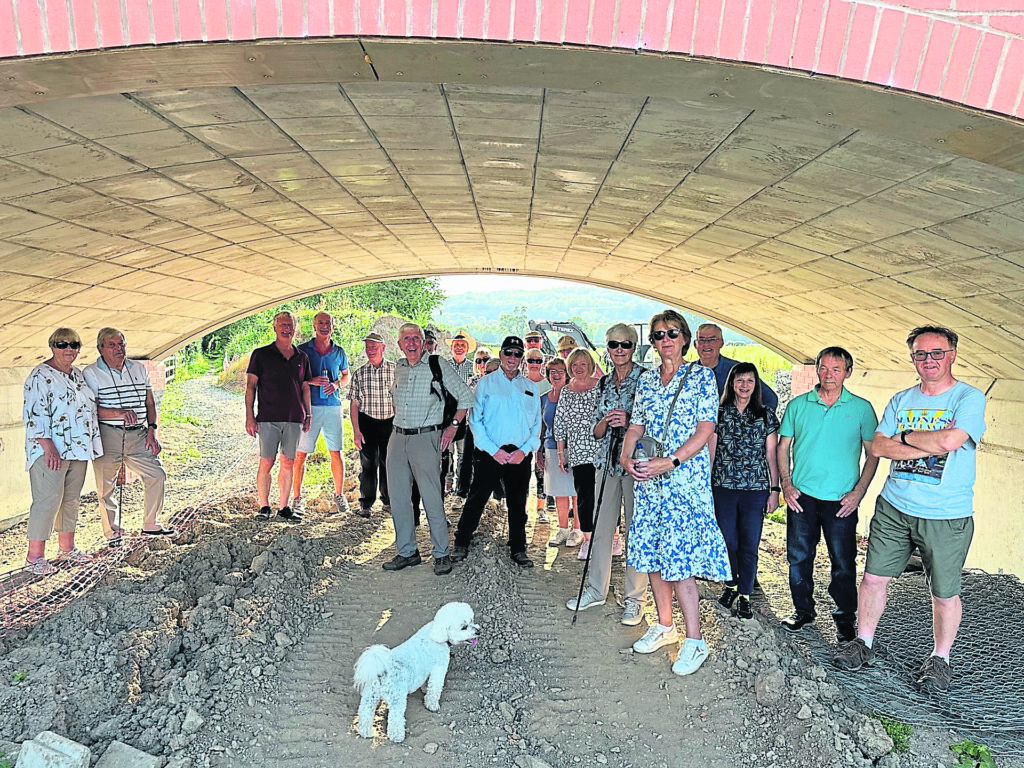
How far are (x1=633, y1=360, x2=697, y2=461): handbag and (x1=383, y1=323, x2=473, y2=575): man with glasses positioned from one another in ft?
6.02

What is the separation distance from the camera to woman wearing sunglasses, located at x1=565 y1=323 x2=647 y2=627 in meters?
4.63

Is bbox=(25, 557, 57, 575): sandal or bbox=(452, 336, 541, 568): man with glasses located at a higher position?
bbox=(452, 336, 541, 568): man with glasses

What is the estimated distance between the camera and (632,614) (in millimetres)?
4719

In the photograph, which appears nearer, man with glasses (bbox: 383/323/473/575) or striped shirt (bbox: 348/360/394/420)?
man with glasses (bbox: 383/323/473/575)

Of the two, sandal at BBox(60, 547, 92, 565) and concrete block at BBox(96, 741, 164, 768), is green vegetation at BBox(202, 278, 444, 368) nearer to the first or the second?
sandal at BBox(60, 547, 92, 565)

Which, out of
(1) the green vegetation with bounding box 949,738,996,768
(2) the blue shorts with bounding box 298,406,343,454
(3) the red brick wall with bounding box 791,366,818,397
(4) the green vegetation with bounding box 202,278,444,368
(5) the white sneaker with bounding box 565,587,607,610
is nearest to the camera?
(1) the green vegetation with bounding box 949,738,996,768

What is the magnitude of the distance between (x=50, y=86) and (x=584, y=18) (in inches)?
96.3

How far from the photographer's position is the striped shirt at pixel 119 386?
5.89m

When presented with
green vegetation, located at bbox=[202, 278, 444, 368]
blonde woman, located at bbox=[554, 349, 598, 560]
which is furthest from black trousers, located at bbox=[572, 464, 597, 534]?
green vegetation, located at bbox=[202, 278, 444, 368]

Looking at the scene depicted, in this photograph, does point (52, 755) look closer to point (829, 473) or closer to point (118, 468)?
point (118, 468)

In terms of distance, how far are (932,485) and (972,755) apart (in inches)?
50.8

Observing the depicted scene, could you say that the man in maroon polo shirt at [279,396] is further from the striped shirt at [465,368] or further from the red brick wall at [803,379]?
the red brick wall at [803,379]

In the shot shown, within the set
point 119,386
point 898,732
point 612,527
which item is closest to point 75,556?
point 119,386

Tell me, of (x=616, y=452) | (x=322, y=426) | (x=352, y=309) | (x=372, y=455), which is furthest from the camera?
(x=352, y=309)
